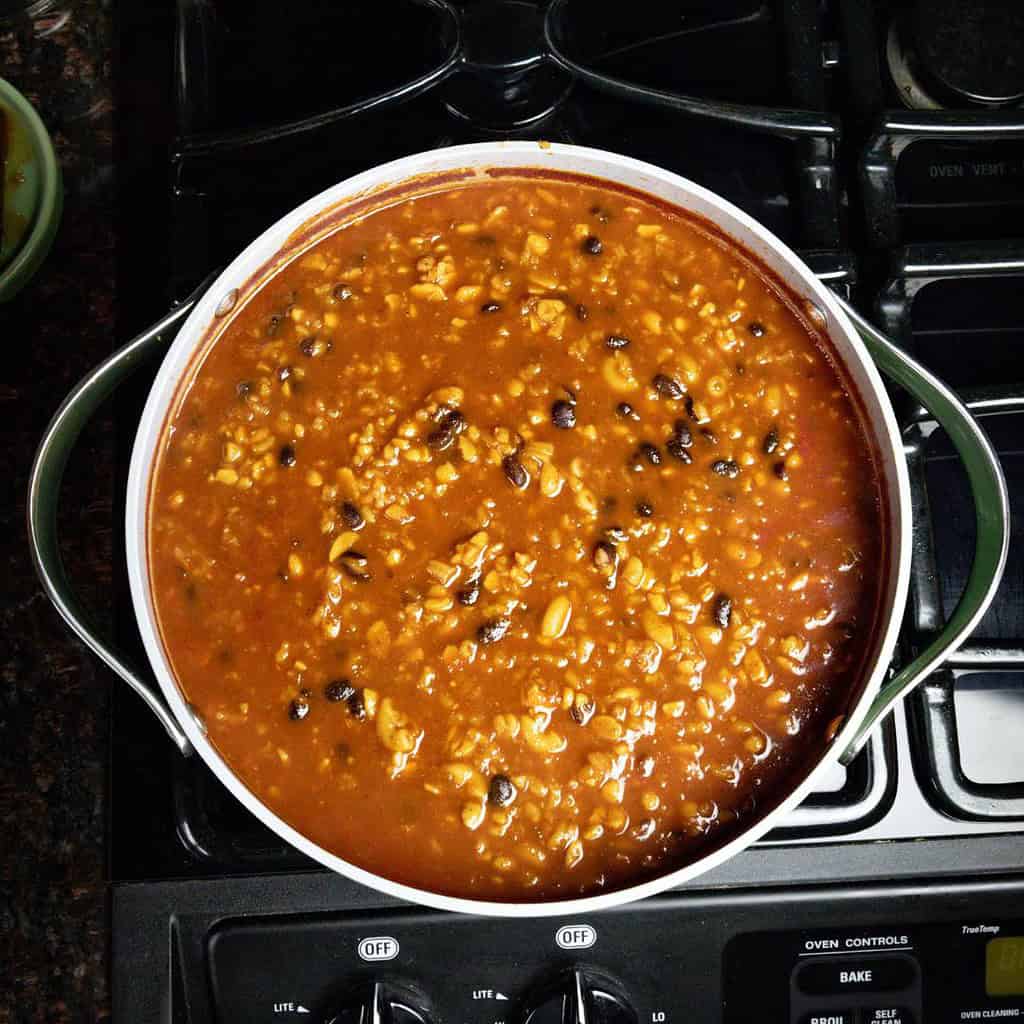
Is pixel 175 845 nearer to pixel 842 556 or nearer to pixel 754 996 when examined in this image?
pixel 754 996

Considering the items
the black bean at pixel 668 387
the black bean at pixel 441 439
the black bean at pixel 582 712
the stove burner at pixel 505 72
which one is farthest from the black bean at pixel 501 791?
the stove burner at pixel 505 72

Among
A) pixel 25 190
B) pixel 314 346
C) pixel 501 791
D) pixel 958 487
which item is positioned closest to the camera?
pixel 501 791

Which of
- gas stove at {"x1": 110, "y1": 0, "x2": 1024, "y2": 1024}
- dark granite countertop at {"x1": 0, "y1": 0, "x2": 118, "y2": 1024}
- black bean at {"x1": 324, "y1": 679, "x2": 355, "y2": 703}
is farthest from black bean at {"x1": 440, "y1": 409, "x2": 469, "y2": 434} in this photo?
dark granite countertop at {"x1": 0, "y1": 0, "x2": 118, "y2": 1024}

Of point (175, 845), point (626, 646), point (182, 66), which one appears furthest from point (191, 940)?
point (182, 66)

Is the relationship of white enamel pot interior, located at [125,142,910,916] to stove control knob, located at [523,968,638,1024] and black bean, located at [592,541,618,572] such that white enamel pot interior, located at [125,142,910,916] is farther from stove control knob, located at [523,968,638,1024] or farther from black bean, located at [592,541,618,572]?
black bean, located at [592,541,618,572]

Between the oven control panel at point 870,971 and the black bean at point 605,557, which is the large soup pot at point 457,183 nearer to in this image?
the oven control panel at point 870,971

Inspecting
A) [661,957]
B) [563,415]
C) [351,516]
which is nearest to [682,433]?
[563,415]

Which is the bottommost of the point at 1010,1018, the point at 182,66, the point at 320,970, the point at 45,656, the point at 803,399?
the point at 1010,1018

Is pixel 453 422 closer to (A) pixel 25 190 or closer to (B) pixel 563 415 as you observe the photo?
(B) pixel 563 415
